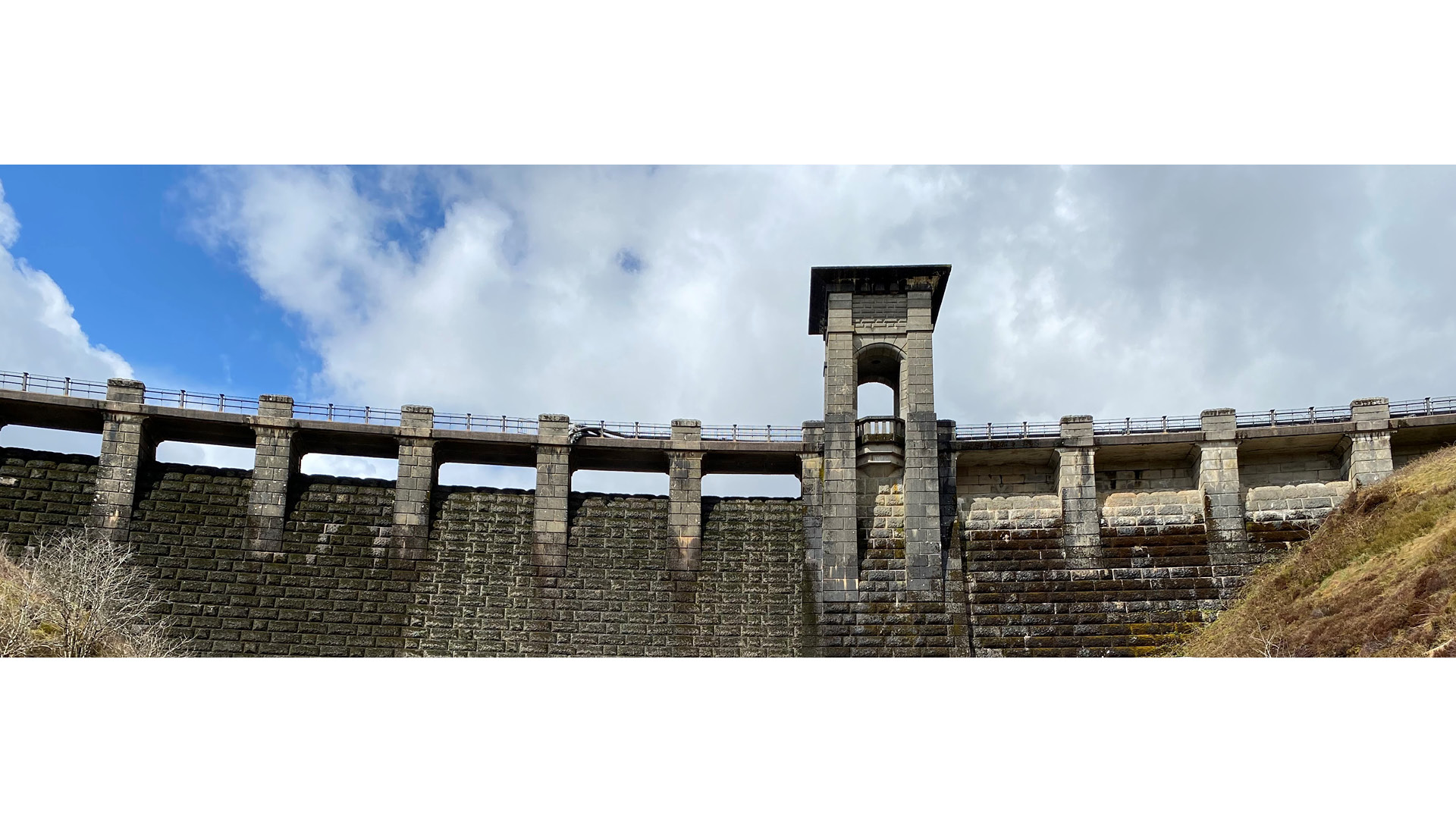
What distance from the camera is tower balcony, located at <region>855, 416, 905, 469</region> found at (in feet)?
112

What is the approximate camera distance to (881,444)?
1347 inches

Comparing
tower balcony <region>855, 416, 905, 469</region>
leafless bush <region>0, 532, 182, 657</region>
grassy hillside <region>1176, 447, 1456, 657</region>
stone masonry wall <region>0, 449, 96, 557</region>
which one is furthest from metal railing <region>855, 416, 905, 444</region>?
stone masonry wall <region>0, 449, 96, 557</region>

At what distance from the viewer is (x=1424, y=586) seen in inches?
760

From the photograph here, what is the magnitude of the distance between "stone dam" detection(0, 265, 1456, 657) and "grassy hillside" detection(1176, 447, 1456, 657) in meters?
3.14

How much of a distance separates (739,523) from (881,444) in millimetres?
5832

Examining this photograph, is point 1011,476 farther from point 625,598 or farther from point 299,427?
point 299,427

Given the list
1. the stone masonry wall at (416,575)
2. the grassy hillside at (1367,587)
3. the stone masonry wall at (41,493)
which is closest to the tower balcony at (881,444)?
the stone masonry wall at (416,575)

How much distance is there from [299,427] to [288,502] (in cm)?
258

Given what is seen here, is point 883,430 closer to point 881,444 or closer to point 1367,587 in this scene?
point 881,444

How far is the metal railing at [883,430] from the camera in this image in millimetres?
34094

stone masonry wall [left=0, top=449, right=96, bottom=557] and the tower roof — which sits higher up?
the tower roof

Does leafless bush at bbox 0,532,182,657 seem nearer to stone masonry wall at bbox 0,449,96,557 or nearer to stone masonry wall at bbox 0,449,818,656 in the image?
stone masonry wall at bbox 0,449,96,557

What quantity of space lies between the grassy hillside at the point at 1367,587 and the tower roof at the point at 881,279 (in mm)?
13934

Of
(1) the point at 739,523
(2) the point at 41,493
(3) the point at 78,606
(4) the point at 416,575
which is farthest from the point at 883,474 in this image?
(2) the point at 41,493
